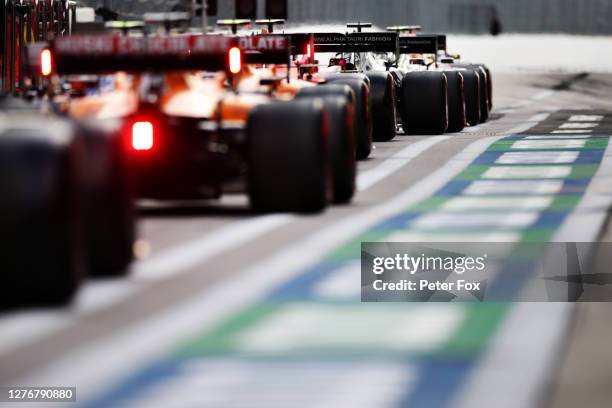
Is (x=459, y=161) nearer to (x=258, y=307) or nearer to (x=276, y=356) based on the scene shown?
(x=258, y=307)

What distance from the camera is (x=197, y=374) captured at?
752 centimetres

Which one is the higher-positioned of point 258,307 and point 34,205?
point 34,205

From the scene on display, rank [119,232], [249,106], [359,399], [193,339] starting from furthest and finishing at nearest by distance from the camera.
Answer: [249,106] < [119,232] < [193,339] < [359,399]

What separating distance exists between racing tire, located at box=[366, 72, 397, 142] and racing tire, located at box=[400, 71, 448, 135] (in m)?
2.11

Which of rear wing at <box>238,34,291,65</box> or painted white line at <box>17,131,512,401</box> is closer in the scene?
painted white line at <box>17,131,512,401</box>

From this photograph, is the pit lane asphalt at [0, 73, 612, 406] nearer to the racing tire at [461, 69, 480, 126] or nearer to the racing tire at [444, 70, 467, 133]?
the racing tire at [444, 70, 467, 133]

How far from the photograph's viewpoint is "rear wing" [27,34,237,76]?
597 inches

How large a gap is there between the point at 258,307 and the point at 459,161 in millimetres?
12367

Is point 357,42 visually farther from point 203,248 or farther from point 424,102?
point 203,248

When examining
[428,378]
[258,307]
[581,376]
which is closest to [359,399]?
[428,378]

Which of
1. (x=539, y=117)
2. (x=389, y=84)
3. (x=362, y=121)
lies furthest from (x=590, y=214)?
(x=539, y=117)

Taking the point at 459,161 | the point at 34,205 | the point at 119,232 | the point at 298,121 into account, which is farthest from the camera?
the point at 459,161

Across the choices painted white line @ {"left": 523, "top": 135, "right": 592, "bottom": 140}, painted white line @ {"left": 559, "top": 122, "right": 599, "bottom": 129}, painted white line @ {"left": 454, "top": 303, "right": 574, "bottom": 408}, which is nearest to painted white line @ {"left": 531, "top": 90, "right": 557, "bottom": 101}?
painted white line @ {"left": 559, "top": 122, "right": 599, "bottom": 129}

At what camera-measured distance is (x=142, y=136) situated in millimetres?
13938
